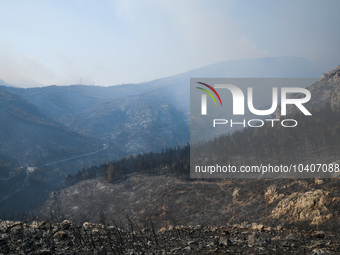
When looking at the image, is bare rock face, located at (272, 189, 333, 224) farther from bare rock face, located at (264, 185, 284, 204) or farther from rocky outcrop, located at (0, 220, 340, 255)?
rocky outcrop, located at (0, 220, 340, 255)

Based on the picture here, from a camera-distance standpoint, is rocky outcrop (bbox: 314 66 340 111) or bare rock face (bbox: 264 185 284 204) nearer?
bare rock face (bbox: 264 185 284 204)

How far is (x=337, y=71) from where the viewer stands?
17062 cm

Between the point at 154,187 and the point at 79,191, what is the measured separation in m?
39.3

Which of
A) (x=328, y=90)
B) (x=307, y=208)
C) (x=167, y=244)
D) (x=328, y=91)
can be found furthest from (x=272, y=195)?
(x=328, y=90)

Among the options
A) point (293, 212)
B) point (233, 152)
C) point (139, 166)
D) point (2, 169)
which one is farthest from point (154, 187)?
point (2, 169)

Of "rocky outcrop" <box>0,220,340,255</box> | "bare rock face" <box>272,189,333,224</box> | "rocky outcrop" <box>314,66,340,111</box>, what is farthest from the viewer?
"rocky outcrop" <box>314,66,340,111</box>

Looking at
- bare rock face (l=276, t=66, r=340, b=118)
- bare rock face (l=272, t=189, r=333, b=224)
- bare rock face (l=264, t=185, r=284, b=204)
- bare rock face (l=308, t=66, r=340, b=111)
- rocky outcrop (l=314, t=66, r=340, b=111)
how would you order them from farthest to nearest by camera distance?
bare rock face (l=308, t=66, r=340, b=111) → rocky outcrop (l=314, t=66, r=340, b=111) → bare rock face (l=276, t=66, r=340, b=118) → bare rock face (l=264, t=185, r=284, b=204) → bare rock face (l=272, t=189, r=333, b=224)

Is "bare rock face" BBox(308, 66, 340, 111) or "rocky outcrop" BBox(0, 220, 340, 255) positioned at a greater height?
"bare rock face" BBox(308, 66, 340, 111)

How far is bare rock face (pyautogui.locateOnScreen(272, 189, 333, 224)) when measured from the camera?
2943 cm

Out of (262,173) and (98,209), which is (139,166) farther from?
(262,173)

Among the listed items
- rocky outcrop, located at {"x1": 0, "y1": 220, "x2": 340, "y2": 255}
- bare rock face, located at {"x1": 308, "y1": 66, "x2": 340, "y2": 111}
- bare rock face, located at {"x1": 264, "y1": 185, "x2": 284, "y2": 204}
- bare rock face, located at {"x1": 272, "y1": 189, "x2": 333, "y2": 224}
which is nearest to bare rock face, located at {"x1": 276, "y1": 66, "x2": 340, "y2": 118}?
bare rock face, located at {"x1": 308, "y1": 66, "x2": 340, "y2": 111}

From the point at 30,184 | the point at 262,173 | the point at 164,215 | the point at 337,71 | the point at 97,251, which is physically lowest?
the point at 30,184

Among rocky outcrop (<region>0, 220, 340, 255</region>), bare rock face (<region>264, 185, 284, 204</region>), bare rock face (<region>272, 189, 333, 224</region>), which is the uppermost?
rocky outcrop (<region>0, 220, 340, 255</region>)

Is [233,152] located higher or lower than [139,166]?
higher
